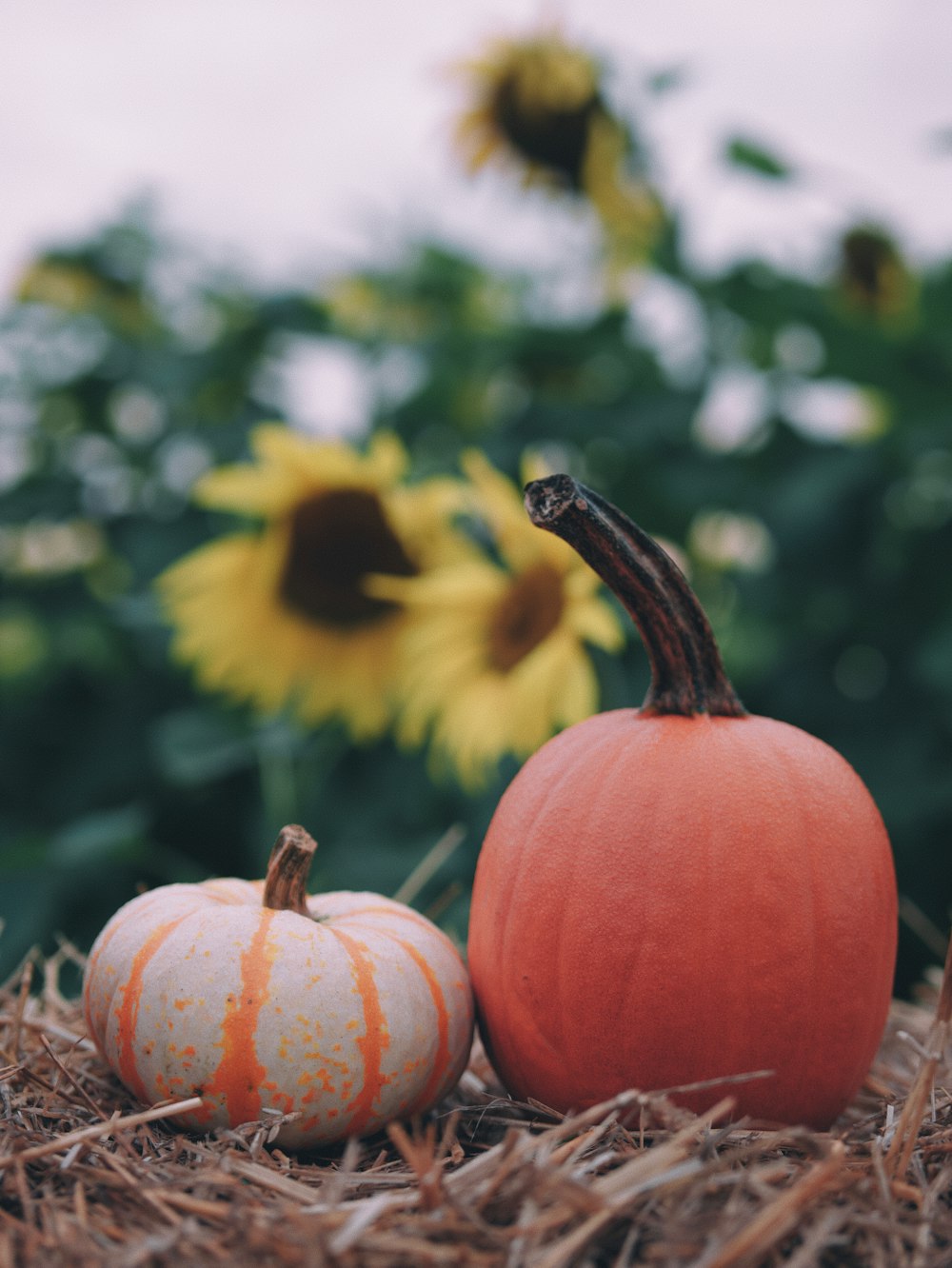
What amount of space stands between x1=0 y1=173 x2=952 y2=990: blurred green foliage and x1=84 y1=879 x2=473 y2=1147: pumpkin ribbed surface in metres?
0.72

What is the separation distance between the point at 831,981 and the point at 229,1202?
20.8 inches

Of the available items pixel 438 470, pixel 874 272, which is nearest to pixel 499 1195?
pixel 438 470

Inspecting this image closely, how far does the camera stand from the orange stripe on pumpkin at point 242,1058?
0.95 metres

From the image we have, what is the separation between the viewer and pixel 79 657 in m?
2.48

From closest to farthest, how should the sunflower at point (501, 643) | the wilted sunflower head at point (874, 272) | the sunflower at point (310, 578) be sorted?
the sunflower at point (501, 643) < the sunflower at point (310, 578) < the wilted sunflower head at point (874, 272)

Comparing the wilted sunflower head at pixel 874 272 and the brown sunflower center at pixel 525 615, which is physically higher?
the wilted sunflower head at pixel 874 272

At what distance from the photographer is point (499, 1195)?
30.7 inches

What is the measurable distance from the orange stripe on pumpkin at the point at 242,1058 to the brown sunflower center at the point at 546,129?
1861 millimetres

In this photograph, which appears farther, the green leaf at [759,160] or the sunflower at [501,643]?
the green leaf at [759,160]

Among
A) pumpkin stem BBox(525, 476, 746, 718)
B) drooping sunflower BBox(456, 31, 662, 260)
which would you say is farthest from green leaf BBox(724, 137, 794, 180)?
pumpkin stem BBox(525, 476, 746, 718)

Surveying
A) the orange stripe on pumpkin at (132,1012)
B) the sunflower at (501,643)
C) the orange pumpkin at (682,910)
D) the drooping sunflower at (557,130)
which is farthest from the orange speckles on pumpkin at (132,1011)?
the drooping sunflower at (557,130)

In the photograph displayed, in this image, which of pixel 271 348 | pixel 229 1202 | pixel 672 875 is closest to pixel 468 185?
pixel 271 348

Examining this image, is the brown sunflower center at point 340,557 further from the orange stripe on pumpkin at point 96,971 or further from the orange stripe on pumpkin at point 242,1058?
the orange stripe on pumpkin at point 242,1058

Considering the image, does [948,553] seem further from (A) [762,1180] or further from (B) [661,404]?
(A) [762,1180]
